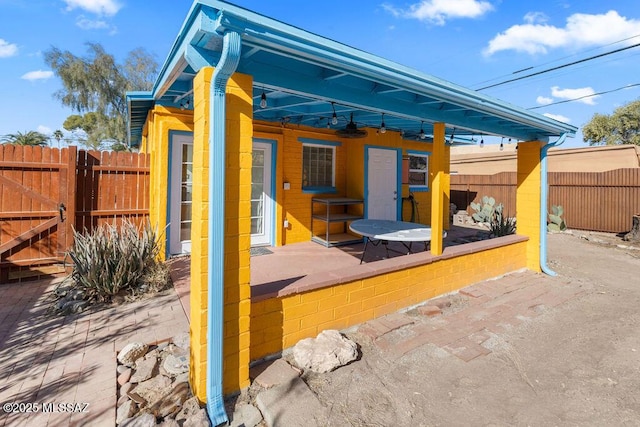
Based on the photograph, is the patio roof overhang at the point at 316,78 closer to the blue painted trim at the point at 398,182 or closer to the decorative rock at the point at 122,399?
the decorative rock at the point at 122,399

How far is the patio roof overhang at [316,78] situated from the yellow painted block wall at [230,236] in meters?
0.29

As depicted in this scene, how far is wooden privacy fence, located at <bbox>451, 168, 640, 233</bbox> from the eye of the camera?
9.05m

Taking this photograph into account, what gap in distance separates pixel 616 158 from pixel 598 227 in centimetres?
473

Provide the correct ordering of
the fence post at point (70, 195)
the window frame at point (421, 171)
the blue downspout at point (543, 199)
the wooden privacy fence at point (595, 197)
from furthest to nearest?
the wooden privacy fence at point (595, 197) → the window frame at point (421, 171) → the blue downspout at point (543, 199) → the fence post at point (70, 195)

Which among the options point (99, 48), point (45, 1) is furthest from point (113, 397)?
point (99, 48)

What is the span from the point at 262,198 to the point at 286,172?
0.69 metres

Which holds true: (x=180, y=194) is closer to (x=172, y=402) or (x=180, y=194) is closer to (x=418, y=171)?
(x=172, y=402)

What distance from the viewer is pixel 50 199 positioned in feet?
14.6

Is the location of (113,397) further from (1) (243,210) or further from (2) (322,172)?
(2) (322,172)

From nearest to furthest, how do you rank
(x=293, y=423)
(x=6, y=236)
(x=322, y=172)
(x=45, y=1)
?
(x=293, y=423), (x=6, y=236), (x=322, y=172), (x=45, y=1)

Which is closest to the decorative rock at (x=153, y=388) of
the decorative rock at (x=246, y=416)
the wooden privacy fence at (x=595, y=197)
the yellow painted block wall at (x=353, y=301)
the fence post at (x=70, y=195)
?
the decorative rock at (x=246, y=416)

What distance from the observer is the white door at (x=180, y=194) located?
16.8 ft

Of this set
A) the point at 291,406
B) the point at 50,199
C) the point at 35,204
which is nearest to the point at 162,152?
the point at 50,199

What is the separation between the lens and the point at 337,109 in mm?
4633
